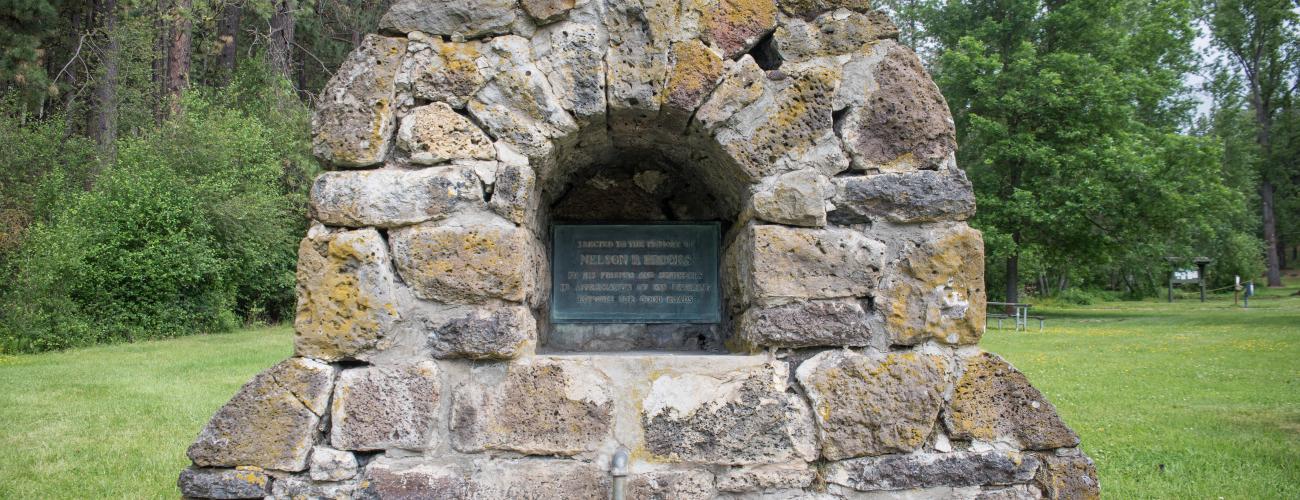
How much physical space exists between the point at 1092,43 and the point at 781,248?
20.5 m

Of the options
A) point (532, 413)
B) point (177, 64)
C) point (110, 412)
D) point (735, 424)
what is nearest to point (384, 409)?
point (532, 413)

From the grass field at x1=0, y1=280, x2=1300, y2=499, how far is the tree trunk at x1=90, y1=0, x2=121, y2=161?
6709 millimetres

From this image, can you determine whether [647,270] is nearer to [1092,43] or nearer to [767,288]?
[767,288]

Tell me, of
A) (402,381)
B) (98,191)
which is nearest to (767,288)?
(402,381)

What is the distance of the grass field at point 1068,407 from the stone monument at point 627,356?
87.9 inches

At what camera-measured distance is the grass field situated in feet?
16.0

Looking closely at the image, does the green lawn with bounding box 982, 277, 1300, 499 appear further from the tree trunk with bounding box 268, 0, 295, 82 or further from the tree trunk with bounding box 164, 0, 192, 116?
the tree trunk with bounding box 164, 0, 192, 116

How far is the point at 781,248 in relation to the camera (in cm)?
310

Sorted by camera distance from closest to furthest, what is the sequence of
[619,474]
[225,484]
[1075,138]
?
[619,474], [225,484], [1075,138]

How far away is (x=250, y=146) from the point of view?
1628 cm

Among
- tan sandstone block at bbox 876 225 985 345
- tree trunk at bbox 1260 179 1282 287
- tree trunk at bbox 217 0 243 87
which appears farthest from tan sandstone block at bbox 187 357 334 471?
tree trunk at bbox 1260 179 1282 287

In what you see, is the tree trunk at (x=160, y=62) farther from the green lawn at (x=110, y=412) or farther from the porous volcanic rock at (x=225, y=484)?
the porous volcanic rock at (x=225, y=484)

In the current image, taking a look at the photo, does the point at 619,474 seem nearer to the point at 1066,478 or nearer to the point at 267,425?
the point at 267,425

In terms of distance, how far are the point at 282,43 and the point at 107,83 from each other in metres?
3.58
